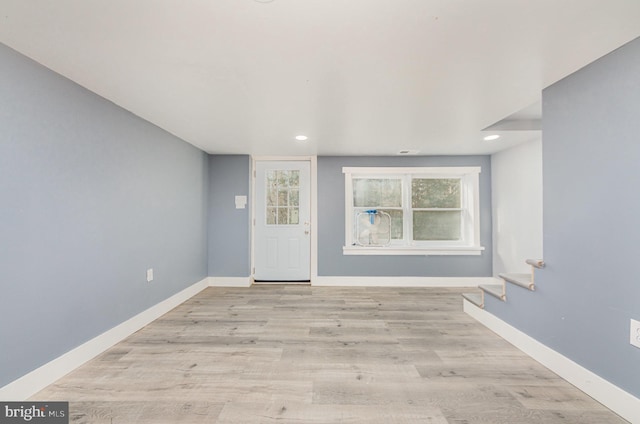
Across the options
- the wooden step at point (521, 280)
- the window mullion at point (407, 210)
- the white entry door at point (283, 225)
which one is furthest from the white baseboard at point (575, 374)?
the white entry door at point (283, 225)

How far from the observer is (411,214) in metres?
4.37

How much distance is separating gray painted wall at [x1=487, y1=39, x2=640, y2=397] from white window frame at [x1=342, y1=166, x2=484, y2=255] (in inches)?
86.0

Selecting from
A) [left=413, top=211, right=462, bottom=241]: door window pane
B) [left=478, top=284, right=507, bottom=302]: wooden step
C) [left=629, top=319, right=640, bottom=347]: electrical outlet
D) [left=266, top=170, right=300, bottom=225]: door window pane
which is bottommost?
[left=478, top=284, right=507, bottom=302]: wooden step

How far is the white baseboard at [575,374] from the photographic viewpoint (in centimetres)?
147

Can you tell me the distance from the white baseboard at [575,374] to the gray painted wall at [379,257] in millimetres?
1652

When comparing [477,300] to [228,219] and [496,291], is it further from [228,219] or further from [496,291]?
[228,219]

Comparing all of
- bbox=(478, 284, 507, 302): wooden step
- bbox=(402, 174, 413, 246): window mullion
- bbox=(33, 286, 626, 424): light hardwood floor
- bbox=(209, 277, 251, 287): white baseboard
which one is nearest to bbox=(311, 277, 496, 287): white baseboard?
bbox=(402, 174, 413, 246): window mullion

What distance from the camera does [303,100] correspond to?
7.29ft

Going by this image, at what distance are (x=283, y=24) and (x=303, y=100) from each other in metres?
0.91

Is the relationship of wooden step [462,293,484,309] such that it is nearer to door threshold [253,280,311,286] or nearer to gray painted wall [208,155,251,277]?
door threshold [253,280,311,286]

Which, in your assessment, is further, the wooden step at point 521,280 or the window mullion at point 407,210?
the window mullion at point 407,210

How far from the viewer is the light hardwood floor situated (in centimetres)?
153

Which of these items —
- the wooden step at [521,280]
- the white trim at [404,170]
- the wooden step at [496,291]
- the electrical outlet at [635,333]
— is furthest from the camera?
the white trim at [404,170]

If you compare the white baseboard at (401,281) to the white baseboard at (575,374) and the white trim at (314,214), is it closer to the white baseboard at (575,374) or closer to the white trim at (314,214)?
the white trim at (314,214)
